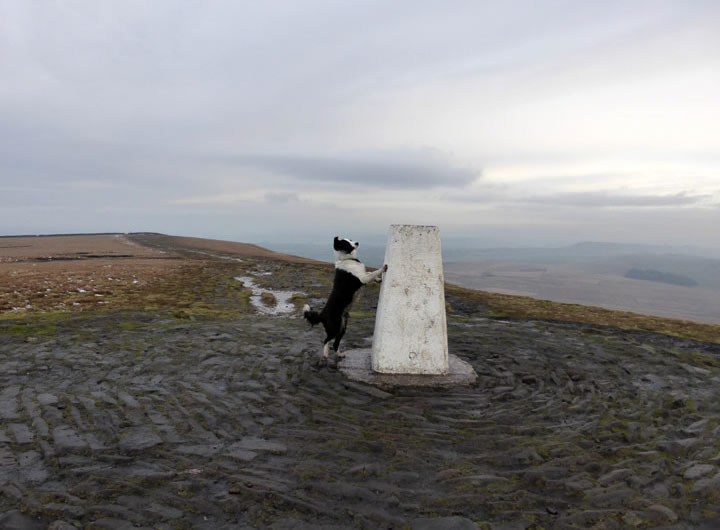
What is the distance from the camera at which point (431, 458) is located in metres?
6.44

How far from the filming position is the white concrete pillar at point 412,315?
10086 millimetres

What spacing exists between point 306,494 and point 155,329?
37.6 ft

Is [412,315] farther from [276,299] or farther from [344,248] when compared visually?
[276,299]

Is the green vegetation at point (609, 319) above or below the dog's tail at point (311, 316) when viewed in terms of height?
below

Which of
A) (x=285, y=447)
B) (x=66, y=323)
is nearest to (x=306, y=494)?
(x=285, y=447)

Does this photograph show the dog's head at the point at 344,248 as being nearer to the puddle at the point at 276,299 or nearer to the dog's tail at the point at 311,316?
the dog's tail at the point at 311,316

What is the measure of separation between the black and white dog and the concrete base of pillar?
958mm

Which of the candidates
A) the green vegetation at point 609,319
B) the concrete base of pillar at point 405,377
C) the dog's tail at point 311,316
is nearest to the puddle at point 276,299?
the dog's tail at point 311,316

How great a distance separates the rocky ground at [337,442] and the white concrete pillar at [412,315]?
0.96 m

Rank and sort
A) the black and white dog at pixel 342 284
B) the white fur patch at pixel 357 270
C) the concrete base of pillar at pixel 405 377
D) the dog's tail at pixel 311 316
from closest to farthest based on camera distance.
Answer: the concrete base of pillar at pixel 405 377
the white fur patch at pixel 357 270
the black and white dog at pixel 342 284
the dog's tail at pixel 311 316

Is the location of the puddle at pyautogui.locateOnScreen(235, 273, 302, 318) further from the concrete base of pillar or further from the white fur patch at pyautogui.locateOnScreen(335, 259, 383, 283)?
the white fur patch at pyautogui.locateOnScreen(335, 259, 383, 283)

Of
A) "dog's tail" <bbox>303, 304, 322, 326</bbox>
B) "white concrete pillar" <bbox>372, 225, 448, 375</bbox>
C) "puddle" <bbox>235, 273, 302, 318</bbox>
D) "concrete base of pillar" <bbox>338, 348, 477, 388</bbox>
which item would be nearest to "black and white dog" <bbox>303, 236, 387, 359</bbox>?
"dog's tail" <bbox>303, 304, 322, 326</bbox>

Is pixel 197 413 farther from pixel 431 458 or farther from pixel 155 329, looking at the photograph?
pixel 155 329

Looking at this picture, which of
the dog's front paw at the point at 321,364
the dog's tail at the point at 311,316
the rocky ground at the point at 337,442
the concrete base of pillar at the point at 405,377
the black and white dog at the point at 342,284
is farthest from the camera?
the dog's front paw at the point at 321,364
